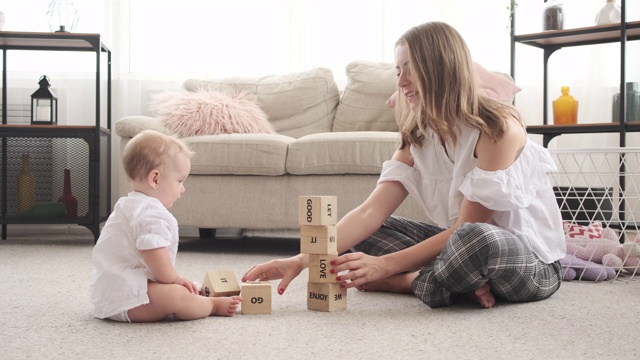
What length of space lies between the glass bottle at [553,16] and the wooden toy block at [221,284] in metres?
2.30

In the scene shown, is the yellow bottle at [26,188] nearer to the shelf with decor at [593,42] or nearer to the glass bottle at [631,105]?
the shelf with decor at [593,42]

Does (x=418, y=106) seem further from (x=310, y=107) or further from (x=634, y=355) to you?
(x=310, y=107)

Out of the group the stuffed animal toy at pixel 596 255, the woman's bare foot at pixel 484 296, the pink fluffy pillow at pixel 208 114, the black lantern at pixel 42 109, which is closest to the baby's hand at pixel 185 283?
the woman's bare foot at pixel 484 296

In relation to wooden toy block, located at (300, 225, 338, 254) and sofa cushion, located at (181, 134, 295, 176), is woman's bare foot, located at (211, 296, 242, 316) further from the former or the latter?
sofa cushion, located at (181, 134, 295, 176)

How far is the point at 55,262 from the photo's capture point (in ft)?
8.40

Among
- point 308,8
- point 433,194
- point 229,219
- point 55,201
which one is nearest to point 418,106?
point 433,194

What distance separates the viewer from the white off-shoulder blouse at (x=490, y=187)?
1645 mm

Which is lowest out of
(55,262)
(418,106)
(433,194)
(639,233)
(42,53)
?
(55,262)

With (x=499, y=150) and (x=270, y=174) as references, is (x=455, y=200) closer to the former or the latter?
(x=499, y=150)

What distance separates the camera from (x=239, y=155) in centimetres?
285

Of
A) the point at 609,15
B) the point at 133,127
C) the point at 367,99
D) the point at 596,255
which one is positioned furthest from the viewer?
the point at 367,99

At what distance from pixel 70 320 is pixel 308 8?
2912 millimetres

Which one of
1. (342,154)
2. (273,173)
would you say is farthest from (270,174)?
(342,154)

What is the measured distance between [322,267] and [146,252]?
1.20 ft
